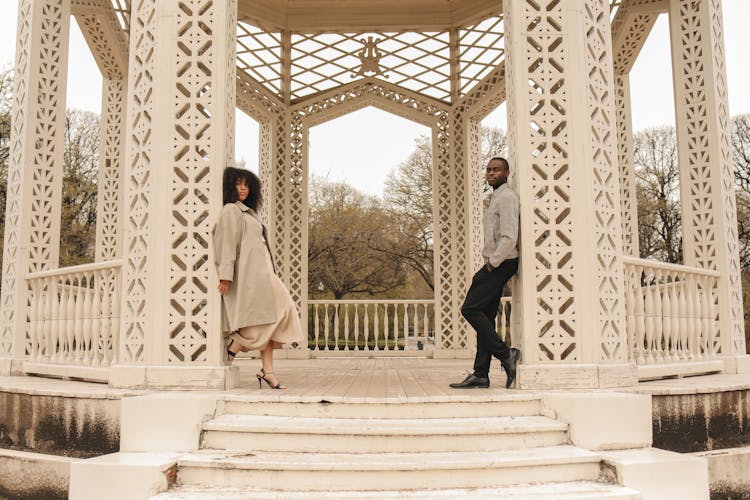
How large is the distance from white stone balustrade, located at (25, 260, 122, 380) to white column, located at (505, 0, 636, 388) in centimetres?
349

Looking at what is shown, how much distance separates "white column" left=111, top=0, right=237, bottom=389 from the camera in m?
4.82

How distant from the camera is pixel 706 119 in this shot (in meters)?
6.68

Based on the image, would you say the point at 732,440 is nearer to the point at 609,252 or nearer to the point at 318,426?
the point at 609,252

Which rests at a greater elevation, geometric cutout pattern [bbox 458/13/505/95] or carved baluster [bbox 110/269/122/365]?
geometric cutout pattern [bbox 458/13/505/95]

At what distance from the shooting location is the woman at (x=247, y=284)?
187 inches

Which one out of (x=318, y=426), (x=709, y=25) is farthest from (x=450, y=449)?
(x=709, y=25)

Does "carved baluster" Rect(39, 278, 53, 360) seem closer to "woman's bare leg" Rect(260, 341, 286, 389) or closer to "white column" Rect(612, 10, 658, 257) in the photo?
"woman's bare leg" Rect(260, 341, 286, 389)

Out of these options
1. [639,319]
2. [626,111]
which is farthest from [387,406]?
[626,111]

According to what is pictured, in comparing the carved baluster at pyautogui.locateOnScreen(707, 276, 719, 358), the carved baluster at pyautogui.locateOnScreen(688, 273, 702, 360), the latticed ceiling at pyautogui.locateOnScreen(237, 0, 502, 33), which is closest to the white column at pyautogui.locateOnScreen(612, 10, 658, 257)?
the carved baluster at pyautogui.locateOnScreen(707, 276, 719, 358)

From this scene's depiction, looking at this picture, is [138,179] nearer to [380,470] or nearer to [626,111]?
[380,470]

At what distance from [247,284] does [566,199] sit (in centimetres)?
258

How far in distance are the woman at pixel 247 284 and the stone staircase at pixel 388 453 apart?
682mm

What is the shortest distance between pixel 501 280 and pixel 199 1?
3.33 m

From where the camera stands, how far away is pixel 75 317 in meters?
5.81
